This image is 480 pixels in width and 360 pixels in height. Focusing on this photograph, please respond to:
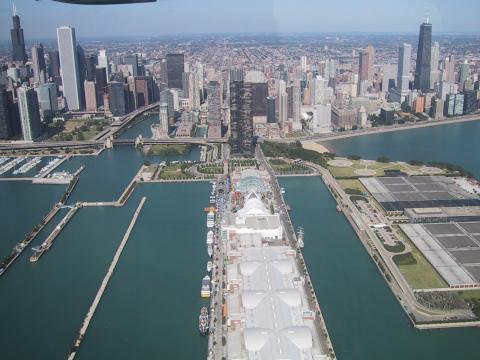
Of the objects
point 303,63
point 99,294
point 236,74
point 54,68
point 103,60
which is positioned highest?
point 236,74

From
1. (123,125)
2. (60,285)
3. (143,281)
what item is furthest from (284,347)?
(123,125)

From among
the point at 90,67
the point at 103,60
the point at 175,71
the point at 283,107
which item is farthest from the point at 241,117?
the point at 103,60

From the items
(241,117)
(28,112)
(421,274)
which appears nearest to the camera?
(421,274)

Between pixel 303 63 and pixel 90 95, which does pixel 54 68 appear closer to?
pixel 90 95

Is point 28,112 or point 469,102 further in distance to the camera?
point 469,102

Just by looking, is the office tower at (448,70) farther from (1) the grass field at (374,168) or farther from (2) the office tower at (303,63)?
(1) the grass field at (374,168)

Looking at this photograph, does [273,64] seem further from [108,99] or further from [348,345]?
[348,345]

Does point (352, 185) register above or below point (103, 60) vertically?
below

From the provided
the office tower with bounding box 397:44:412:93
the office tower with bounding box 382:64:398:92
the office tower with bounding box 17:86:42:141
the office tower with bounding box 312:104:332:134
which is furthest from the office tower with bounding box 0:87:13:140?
the office tower with bounding box 382:64:398:92
